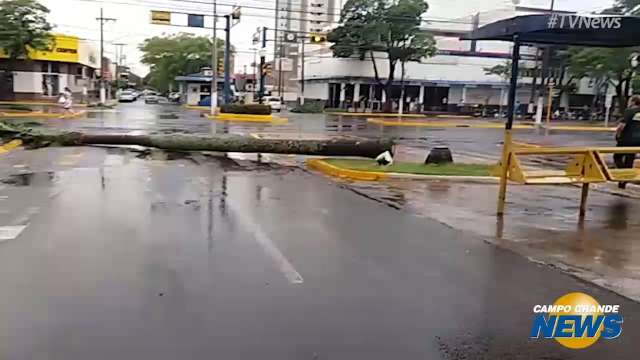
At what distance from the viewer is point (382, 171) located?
14.7m

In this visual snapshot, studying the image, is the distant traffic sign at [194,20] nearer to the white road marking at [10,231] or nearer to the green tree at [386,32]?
the green tree at [386,32]

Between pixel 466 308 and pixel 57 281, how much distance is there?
3785 mm

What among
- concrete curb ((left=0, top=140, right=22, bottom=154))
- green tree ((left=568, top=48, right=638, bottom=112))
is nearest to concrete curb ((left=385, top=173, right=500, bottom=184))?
concrete curb ((left=0, top=140, right=22, bottom=154))

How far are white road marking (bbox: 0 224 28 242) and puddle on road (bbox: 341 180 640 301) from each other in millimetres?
5798

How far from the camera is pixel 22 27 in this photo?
5344 centimetres

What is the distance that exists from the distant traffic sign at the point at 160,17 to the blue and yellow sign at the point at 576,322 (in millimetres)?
34917

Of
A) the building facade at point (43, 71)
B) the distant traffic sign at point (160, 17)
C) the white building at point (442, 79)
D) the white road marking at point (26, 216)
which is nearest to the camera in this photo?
the white road marking at point (26, 216)

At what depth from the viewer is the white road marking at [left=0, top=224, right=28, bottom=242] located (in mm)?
7766

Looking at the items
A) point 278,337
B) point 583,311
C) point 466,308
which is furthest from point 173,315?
point 583,311

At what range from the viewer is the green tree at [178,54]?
3740 inches

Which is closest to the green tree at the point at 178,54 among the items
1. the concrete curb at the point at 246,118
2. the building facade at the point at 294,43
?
the building facade at the point at 294,43

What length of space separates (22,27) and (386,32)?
31688mm

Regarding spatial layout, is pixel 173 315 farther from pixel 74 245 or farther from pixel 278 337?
pixel 74 245

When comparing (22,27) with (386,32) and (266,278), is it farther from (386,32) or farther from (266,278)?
(266,278)
